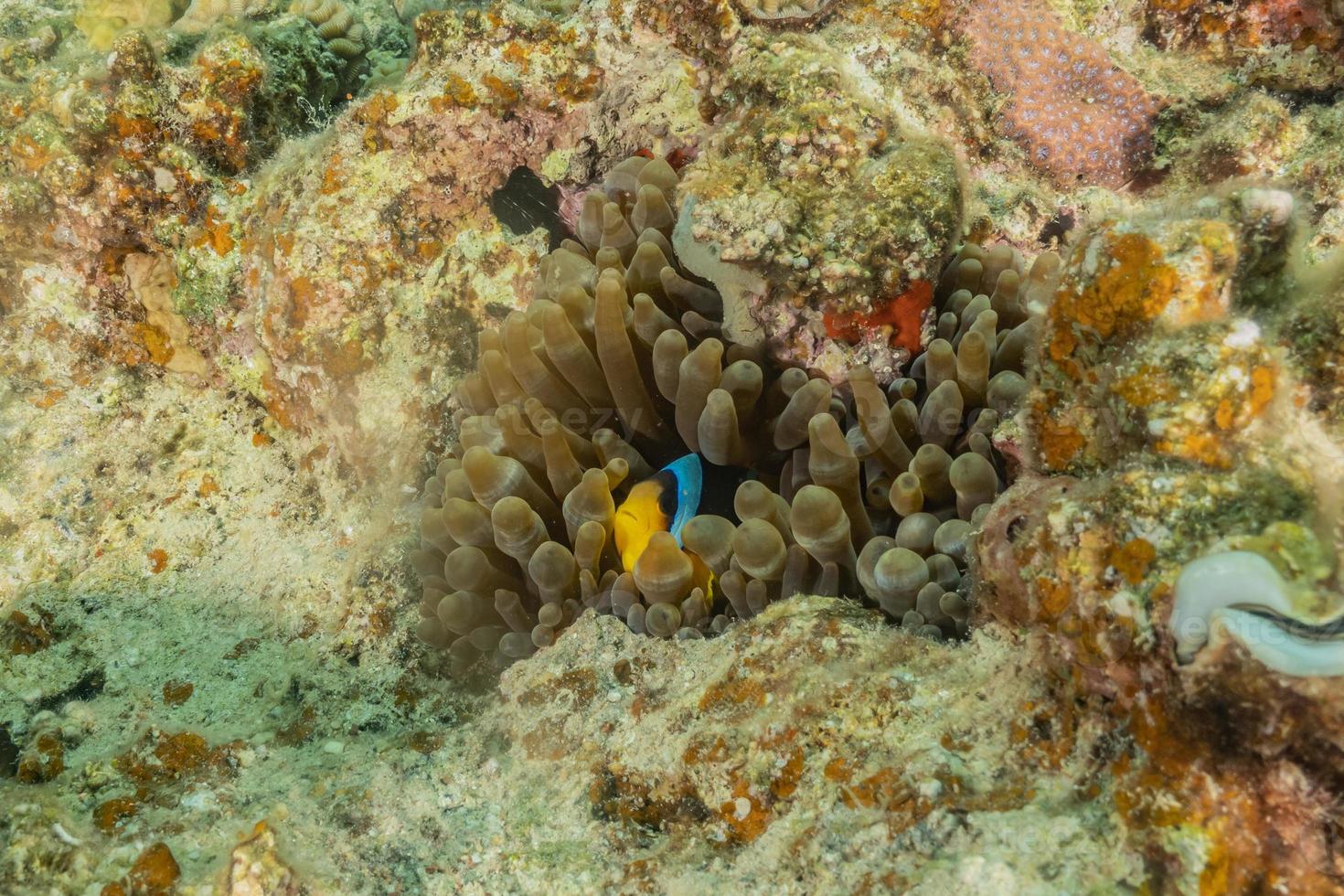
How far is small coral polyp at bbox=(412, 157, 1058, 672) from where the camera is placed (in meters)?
2.15

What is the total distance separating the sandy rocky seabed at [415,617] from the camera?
1571mm

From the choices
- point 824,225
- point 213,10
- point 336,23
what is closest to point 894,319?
point 824,225

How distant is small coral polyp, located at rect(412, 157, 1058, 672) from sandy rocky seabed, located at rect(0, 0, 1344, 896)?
0.19 m

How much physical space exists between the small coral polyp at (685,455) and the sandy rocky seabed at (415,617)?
194mm

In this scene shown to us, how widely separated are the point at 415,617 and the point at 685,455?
3.62 ft

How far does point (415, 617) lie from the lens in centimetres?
289

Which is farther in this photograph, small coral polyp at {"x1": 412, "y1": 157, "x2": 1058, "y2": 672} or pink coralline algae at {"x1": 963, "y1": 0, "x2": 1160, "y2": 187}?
pink coralline algae at {"x1": 963, "y1": 0, "x2": 1160, "y2": 187}

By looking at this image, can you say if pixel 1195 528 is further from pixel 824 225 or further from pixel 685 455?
pixel 685 455

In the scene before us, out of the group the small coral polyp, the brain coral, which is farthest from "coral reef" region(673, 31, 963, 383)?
the brain coral

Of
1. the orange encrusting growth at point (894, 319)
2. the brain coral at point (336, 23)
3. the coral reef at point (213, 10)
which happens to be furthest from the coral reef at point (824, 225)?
the coral reef at point (213, 10)

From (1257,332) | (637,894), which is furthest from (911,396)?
(637,894)

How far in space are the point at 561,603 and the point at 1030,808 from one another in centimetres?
150

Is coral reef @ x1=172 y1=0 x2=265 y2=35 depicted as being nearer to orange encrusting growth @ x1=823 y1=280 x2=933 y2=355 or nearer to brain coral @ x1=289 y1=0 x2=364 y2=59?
brain coral @ x1=289 y1=0 x2=364 y2=59

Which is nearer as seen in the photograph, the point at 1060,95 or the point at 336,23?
the point at 1060,95
